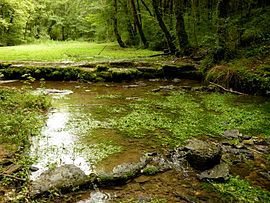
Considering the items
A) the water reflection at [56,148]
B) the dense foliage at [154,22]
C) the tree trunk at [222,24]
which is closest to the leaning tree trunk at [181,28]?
the dense foliage at [154,22]

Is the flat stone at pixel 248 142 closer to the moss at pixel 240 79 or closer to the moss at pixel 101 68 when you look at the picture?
the moss at pixel 240 79

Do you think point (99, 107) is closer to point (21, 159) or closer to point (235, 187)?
point (21, 159)

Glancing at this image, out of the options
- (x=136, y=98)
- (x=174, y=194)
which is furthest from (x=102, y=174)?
(x=136, y=98)

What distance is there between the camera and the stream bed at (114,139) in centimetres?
462

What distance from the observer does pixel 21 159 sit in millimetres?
5297

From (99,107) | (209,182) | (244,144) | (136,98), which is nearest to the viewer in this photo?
(209,182)

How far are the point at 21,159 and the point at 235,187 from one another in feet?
11.8

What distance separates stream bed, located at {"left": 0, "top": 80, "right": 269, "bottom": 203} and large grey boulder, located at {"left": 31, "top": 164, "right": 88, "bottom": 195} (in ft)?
0.65

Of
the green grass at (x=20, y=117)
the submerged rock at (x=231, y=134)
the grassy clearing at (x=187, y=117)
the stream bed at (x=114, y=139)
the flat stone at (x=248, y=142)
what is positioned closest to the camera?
the stream bed at (x=114, y=139)

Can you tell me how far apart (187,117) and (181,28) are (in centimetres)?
989

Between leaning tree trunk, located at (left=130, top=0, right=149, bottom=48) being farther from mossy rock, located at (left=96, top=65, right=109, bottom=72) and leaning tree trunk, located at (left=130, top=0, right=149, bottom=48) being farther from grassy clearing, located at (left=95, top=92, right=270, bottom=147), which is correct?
grassy clearing, located at (left=95, top=92, right=270, bottom=147)

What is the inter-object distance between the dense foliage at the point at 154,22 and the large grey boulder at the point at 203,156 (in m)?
8.39

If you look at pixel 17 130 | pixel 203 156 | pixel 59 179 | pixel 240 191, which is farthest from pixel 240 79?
pixel 59 179

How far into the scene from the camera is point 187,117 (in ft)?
27.3
